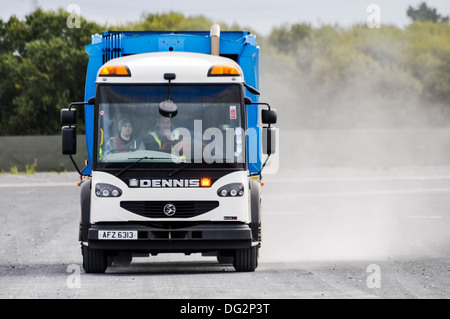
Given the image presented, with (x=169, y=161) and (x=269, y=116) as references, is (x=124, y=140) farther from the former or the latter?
(x=269, y=116)

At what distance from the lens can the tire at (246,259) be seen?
1318 cm

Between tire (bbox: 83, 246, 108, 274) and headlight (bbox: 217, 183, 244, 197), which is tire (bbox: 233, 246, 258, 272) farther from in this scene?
tire (bbox: 83, 246, 108, 274)

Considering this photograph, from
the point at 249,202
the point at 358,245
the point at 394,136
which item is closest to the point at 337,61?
the point at 394,136

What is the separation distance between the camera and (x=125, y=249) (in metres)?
12.7

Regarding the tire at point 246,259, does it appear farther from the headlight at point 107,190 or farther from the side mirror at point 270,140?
the headlight at point 107,190

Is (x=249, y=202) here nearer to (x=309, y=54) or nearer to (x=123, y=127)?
(x=123, y=127)

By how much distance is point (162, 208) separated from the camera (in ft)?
41.5

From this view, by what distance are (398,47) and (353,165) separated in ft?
54.4

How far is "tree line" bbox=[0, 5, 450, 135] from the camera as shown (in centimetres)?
5788

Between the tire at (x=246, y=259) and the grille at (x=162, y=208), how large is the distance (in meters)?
0.85

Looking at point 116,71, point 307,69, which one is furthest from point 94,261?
point 307,69

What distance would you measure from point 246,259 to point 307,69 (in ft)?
213

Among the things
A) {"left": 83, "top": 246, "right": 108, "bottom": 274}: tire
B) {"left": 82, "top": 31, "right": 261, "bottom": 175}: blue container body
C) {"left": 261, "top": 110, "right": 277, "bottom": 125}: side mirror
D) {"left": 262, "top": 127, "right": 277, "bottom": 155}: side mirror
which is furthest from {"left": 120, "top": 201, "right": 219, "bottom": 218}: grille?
{"left": 82, "top": 31, "right": 261, "bottom": 175}: blue container body

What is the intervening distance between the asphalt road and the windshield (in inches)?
57.6
